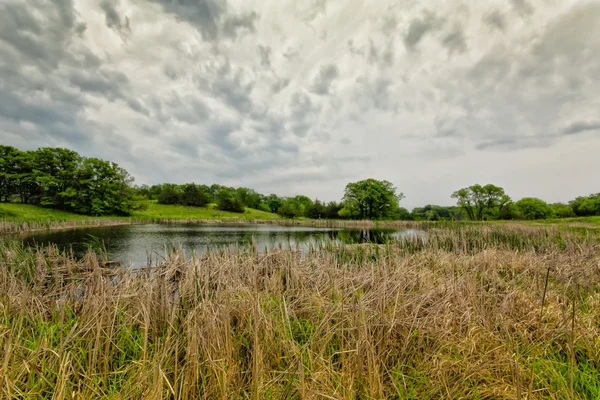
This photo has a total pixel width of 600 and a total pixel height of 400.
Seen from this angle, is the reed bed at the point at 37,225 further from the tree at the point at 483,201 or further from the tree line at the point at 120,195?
the tree at the point at 483,201

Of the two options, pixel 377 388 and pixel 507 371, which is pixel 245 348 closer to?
pixel 377 388

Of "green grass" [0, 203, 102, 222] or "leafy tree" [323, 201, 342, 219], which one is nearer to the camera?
"green grass" [0, 203, 102, 222]

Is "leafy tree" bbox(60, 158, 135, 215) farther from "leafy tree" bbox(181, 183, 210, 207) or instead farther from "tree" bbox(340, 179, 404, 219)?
"tree" bbox(340, 179, 404, 219)

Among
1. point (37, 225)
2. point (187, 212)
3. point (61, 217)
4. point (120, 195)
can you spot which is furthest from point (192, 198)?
point (37, 225)

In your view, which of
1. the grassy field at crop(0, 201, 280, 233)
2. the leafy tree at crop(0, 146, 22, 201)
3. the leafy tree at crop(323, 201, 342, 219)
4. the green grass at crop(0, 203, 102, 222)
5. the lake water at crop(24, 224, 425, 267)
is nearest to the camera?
the lake water at crop(24, 224, 425, 267)

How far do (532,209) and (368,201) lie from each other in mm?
47155

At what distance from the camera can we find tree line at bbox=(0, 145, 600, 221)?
5075 centimetres

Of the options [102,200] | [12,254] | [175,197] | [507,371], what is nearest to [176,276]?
[12,254]

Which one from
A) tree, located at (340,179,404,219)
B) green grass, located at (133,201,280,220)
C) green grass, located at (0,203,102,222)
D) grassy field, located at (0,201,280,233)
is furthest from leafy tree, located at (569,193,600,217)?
green grass, located at (0,203,102,222)

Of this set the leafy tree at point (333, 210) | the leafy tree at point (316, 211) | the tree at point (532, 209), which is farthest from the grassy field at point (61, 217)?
the tree at point (532, 209)

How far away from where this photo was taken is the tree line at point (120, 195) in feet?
167

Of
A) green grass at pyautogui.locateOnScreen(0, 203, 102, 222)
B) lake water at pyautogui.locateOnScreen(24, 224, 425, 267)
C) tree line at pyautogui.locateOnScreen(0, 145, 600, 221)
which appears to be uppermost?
tree line at pyautogui.locateOnScreen(0, 145, 600, 221)

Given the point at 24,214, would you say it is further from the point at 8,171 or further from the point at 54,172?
the point at 8,171

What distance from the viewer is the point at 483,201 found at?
67062mm
